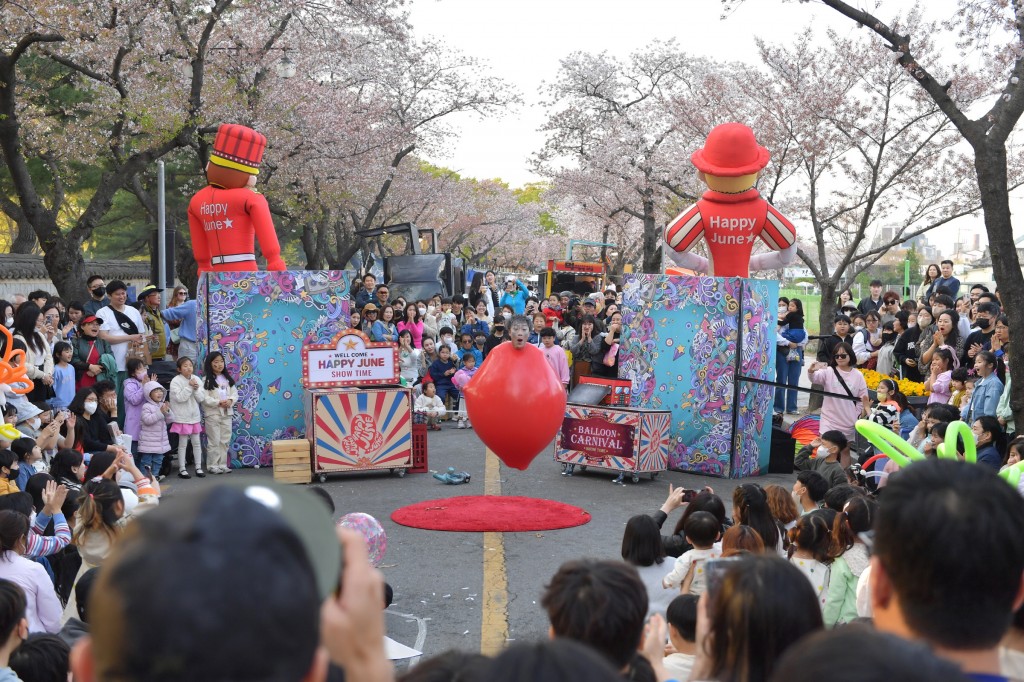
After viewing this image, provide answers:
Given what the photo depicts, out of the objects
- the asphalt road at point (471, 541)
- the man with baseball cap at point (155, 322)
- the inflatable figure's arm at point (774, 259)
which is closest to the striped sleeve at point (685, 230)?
the inflatable figure's arm at point (774, 259)

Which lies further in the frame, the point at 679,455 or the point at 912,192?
the point at 912,192

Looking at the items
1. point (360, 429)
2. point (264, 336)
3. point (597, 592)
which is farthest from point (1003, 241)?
point (264, 336)

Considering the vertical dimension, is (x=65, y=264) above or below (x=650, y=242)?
below

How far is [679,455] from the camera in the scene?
11.9 metres

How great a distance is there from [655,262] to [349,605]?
1257 inches

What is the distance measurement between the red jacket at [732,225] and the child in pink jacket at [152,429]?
5.43 metres

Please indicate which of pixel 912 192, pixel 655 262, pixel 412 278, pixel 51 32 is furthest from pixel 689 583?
pixel 655 262

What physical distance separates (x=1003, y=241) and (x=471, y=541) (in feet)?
16.2

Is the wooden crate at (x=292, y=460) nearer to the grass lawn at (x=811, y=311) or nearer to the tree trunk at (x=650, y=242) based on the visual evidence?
the tree trunk at (x=650, y=242)

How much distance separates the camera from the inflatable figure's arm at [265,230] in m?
11.8

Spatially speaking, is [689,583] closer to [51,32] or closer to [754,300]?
[754,300]

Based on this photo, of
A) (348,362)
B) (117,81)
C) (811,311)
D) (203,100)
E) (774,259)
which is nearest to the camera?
(348,362)

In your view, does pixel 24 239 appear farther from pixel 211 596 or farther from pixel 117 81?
pixel 211 596

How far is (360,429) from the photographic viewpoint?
11.3 metres
